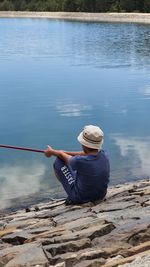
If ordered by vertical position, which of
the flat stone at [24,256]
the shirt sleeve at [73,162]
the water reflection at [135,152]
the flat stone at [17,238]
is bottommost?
the water reflection at [135,152]

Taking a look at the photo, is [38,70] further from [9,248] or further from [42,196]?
[9,248]

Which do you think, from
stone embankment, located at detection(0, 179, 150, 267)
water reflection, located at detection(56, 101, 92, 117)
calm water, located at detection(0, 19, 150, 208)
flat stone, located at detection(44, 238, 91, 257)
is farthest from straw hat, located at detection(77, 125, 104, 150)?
water reflection, located at detection(56, 101, 92, 117)

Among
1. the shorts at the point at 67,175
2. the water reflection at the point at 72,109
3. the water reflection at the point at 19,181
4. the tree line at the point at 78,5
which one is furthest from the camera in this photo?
the tree line at the point at 78,5

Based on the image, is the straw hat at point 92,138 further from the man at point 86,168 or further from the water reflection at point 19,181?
the water reflection at point 19,181

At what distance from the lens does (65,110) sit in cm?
2094

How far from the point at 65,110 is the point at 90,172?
552 inches

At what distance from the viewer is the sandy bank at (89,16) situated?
335ft

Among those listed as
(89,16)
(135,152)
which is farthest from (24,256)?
(89,16)

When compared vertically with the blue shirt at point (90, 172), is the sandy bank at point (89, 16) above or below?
below

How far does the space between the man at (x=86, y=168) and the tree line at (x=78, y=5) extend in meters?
110

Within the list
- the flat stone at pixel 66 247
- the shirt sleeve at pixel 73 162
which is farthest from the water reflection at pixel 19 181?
the flat stone at pixel 66 247

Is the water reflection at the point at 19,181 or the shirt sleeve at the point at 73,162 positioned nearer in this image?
the shirt sleeve at the point at 73,162

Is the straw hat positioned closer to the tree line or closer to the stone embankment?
the stone embankment

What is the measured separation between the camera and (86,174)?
7.00 meters
